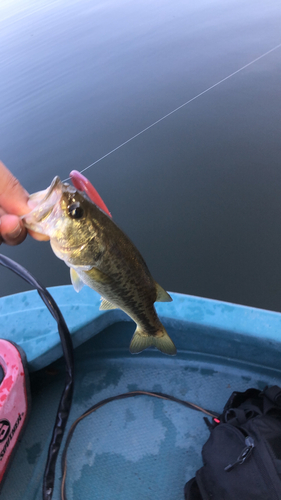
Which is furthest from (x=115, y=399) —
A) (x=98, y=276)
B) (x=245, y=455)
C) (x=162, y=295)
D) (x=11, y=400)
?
(x=98, y=276)

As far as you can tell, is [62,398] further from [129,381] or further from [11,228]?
[11,228]

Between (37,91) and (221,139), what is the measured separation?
5.93 meters

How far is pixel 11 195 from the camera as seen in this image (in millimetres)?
1413

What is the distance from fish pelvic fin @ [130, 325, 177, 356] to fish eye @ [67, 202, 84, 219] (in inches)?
32.9

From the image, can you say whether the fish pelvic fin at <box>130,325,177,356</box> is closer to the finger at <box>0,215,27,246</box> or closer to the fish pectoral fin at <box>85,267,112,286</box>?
the fish pectoral fin at <box>85,267,112,286</box>

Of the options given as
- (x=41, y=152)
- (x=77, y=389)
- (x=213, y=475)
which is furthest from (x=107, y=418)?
(x=41, y=152)

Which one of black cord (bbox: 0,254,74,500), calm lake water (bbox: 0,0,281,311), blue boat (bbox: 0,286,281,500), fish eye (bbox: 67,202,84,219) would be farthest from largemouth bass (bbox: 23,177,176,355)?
calm lake water (bbox: 0,0,281,311)

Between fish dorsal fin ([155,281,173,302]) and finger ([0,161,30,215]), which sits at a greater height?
finger ([0,161,30,215])

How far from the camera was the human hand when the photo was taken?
4.55 feet

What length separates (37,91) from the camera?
8.70 metres

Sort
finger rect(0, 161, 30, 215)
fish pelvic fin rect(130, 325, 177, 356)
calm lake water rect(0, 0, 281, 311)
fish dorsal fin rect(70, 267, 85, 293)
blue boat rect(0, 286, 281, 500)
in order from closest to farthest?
finger rect(0, 161, 30, 215), fish dorsal fin rect(70, 267, 85, 293), fish pelvic fin rect(130, 325, 177, 356), blue boat rect(0, 286, 281, 500), calm lake water rect(0, 0, 281, 311)

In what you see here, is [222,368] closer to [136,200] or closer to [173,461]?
[173,461]

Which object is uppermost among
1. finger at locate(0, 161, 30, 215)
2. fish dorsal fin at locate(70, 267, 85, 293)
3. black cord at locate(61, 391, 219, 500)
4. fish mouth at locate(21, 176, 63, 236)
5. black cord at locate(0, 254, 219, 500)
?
finger at locate(0, 161, 30, 215)

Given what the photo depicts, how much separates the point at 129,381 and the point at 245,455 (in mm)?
1165
